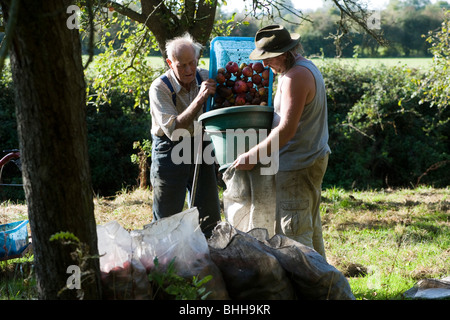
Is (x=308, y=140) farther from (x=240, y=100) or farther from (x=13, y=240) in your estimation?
(x=13, y=240)

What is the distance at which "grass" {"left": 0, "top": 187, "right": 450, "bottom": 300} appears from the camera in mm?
3646

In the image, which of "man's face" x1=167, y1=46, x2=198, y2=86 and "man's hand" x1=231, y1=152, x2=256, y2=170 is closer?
"man's hand" x1=231, y1=152, x2=256, y2=170

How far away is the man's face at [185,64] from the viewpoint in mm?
3797

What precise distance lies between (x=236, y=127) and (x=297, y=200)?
2.03 ft

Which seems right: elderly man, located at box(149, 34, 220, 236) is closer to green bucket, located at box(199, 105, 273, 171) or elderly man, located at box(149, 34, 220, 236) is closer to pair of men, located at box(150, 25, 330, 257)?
pair of men, located at box(150, 25, 330, 257)

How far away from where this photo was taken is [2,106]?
10.1 metres

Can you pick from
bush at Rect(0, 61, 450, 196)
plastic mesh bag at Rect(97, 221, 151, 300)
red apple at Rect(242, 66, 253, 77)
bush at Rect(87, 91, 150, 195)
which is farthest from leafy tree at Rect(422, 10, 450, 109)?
plastic mesh bag at Rect(97, 221, 151, 300)

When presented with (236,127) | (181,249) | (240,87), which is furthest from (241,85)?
(181,249)

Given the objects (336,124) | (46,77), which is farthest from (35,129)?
(336,124)

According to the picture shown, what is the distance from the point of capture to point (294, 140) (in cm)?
338

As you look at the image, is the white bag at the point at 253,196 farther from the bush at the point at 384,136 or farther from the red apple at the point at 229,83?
the bush at the point at 384,136

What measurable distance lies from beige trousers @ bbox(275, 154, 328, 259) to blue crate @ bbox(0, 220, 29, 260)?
190cm
